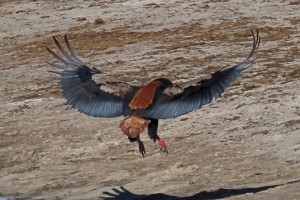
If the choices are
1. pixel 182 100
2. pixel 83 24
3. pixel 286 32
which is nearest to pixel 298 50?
pixel 286 32

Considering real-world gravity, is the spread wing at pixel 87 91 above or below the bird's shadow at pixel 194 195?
above

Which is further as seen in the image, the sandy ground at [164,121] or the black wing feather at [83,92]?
the sandy ground at [164,121]

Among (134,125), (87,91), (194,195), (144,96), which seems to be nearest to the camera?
(134,125)

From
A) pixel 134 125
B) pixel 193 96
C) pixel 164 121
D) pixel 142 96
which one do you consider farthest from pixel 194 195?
pixel 164 121

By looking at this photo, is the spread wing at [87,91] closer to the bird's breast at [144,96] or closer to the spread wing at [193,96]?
the bird's breast at [144,96]

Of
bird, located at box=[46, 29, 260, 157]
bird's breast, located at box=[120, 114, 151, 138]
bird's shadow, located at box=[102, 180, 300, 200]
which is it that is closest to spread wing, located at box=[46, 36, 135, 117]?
bird, located at box=[46, 29, 260, 157]

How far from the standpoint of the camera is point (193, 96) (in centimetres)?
1213

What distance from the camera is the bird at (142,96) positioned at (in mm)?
11891

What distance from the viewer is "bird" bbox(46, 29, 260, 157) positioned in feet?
39.0

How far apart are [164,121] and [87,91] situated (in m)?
4.11

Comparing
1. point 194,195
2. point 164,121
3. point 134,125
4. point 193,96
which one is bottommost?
point 194,195

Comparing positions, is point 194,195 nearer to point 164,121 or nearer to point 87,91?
point 87,91

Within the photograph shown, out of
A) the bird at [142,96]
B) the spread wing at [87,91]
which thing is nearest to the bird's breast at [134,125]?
the bird at [142,96]

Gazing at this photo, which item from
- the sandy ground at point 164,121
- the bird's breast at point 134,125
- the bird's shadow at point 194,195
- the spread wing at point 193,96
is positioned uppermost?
the spread wing at point 193,96
